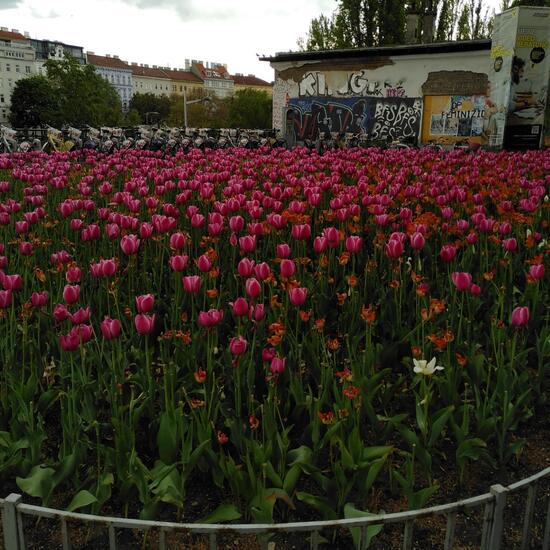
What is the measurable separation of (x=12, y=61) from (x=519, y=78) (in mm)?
117253

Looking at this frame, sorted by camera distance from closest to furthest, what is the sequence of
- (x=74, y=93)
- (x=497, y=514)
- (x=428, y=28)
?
(x=497, y=514) < (x=428, y=28) < (x=74, y=93)

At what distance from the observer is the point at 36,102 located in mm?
66188

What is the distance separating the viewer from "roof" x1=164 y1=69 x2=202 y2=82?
476 ft

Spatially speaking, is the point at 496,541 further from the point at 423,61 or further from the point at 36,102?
the point at 36,102

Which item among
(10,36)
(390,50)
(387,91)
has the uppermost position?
(10,36)

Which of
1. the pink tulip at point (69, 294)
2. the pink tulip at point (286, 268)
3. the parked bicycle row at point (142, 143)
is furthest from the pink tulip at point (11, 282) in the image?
the parked bicycle row at point (142, 143)

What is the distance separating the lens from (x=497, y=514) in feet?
5.57

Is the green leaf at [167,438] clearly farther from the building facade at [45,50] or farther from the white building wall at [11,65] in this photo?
the building facade at [45,50]

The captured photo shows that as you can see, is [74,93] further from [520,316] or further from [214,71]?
[214,71]

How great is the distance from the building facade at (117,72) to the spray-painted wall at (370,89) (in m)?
110

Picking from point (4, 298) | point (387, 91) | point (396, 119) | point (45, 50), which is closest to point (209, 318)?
point (4, 298)

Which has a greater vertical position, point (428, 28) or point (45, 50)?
point (45, 50)

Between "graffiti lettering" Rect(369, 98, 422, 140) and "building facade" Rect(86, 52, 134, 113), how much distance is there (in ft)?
370

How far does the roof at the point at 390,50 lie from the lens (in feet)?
70.2
